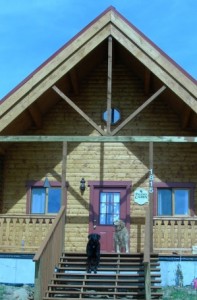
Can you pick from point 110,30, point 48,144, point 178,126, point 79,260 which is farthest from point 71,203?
point 110,30

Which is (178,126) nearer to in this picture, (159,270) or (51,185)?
(51,185)

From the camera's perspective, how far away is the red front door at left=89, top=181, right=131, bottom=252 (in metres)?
15.5

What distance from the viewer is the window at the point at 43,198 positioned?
15852 millimetres

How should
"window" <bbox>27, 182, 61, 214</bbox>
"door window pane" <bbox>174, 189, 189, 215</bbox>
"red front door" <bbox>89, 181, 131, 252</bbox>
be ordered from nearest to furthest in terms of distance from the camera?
"red front door" <bbox>89, 181, 131, 252</bbox>, "door window pane" <bbox>174, 189, 189, 215</bbox>, "window" <bbox>27, 182, 61, 214</bbox>

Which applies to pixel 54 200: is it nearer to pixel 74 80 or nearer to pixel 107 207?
pixel 107 207

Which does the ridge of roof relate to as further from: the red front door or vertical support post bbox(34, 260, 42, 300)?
vertical support post bbox(34, 260, 42, 300)

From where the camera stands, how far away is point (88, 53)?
1435 centimetres

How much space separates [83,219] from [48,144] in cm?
251

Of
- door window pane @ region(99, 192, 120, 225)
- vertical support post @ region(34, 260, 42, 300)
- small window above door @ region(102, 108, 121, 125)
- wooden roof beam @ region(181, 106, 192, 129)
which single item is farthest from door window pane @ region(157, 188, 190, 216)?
vertical support post @ region(34, 260, 42, 300)

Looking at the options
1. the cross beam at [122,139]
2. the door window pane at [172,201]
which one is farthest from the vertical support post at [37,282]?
the door window pane at [172,201]

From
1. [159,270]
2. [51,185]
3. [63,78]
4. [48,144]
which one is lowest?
[159,270]

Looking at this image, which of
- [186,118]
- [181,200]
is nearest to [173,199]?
[181,200]

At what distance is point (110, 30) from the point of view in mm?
14297

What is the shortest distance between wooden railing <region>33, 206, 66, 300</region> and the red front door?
6.53 feet
